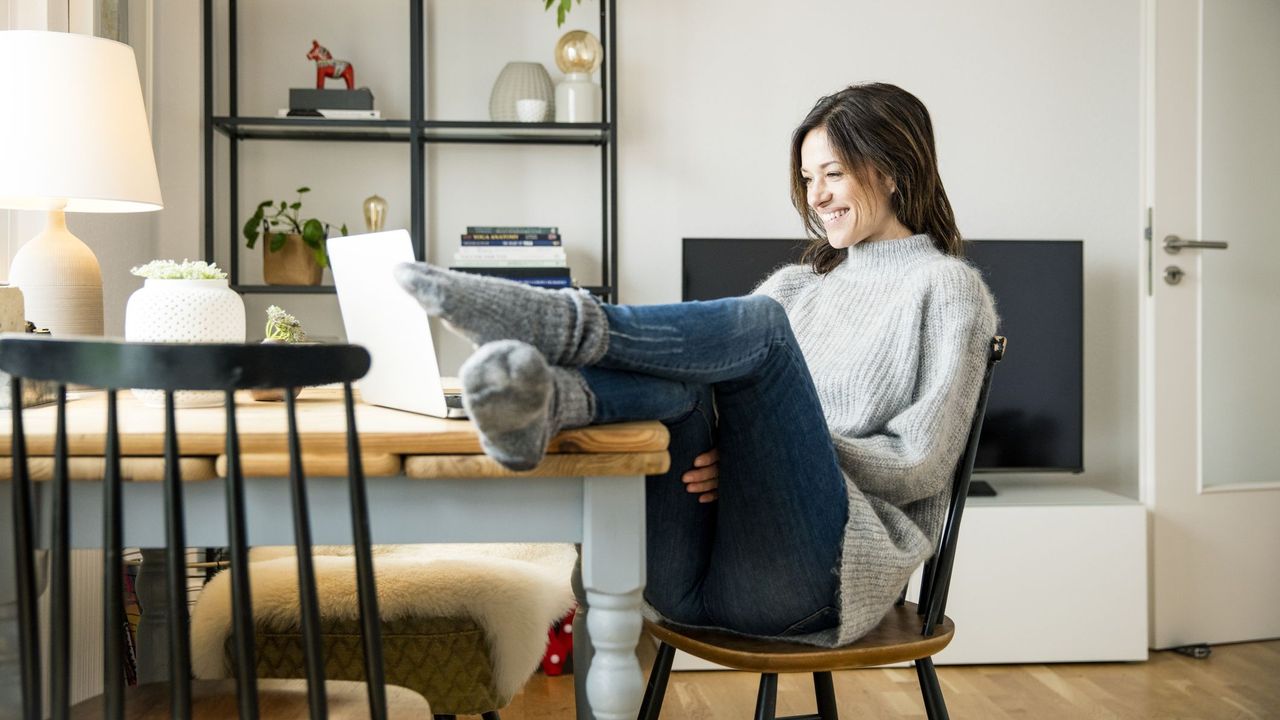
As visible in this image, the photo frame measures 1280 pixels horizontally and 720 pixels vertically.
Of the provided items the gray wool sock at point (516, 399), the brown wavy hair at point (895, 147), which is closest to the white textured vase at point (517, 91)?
the brown wavy hair at point (895, 147)

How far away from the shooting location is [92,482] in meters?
1.01

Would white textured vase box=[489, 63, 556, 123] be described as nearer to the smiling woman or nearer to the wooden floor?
the smiling woman

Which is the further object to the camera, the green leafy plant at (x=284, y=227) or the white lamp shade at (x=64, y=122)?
the green leafy plant at (x=284, y=227)

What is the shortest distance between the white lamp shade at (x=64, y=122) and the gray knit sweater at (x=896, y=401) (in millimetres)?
1140

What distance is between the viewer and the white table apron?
102 centimetres

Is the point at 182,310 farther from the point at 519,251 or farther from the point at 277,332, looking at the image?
the point at 519,251

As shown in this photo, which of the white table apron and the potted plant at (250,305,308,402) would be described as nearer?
the white table apron

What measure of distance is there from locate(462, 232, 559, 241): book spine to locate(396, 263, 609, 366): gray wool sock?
6.61ft

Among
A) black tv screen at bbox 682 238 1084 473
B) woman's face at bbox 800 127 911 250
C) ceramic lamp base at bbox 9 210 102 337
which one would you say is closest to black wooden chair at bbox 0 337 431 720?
ceramic lamp base at bbox 9 210 102 337

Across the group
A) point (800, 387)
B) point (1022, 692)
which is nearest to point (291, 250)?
point (800, 387)

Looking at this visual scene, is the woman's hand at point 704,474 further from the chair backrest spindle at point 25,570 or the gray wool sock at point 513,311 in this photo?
the chair backrest spindle at point 25,570

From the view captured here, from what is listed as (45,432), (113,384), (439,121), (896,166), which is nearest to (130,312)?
(45,432)

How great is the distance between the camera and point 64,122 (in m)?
1.66

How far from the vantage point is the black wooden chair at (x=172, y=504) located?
791mm
